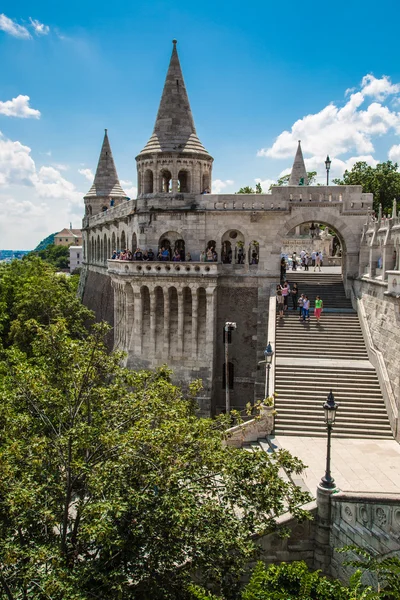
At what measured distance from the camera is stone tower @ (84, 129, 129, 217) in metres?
49.0

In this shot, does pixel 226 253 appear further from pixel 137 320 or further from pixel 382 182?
pixel 382 182

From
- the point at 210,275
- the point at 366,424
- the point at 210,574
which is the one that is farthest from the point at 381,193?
the point at 210,574

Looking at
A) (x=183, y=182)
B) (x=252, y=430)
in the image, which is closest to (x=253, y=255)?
(x=183, y=182)

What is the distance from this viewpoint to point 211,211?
27.5m

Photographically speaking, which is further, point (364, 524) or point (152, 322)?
point (152, 322)

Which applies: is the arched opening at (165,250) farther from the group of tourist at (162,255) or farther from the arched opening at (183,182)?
the arched opening at (183,182)

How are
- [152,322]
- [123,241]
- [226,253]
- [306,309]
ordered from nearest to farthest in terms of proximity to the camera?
1. [306,309]
2. [152,322]
3. [226,253]
4. [123,241]

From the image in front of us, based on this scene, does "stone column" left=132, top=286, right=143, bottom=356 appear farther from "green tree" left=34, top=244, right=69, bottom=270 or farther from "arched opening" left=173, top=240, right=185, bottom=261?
"green tree" left=34, top=244, right=69, bottom=270

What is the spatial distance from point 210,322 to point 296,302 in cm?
460

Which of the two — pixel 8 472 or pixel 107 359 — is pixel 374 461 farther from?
pixel 8 472

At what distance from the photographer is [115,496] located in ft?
35.6

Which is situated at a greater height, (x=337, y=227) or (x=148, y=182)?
(x=148, y=182)

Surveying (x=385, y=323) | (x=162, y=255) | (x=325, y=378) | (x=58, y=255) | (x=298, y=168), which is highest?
(x=298, y=168)

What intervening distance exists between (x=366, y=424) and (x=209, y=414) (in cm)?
855
